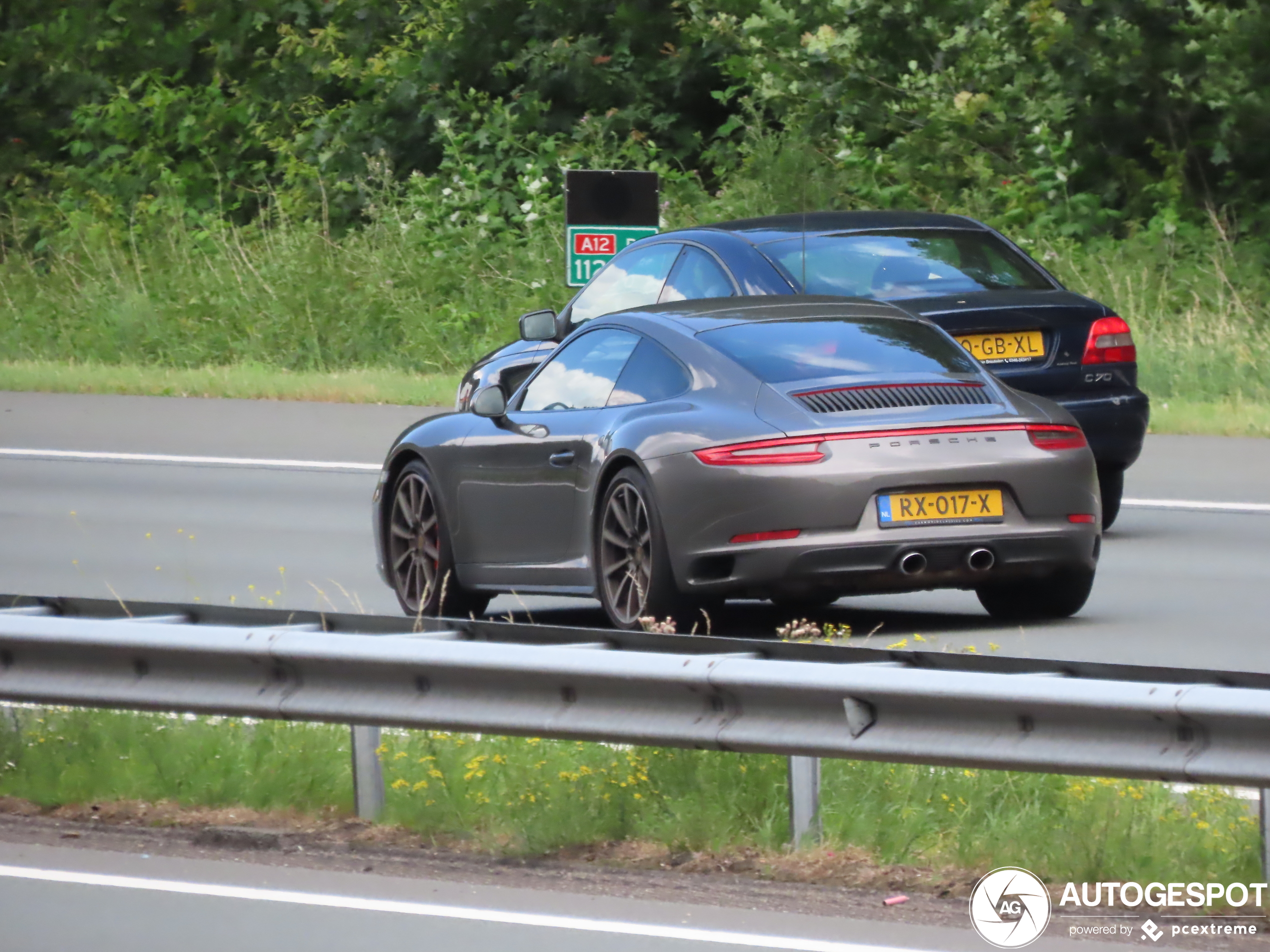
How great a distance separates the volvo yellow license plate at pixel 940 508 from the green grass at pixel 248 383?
1169 cm

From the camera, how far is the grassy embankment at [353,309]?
21906 mm

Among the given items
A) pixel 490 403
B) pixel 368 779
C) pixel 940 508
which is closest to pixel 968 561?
pixel 940 508

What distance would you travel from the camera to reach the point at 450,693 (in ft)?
21.6

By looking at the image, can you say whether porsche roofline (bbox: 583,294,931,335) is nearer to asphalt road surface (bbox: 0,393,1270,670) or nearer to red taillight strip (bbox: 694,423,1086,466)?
red taillight strip (bbox: 694,423,1086,466)

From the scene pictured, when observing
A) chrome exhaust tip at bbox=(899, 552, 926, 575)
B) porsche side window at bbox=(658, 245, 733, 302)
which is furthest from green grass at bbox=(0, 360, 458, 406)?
chrome exhaust tip at bbox=(899, 552, 926, 575)

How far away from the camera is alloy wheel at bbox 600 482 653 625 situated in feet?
31.2

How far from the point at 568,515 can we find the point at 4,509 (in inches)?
261

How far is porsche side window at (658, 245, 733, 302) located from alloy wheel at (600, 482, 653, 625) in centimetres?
291

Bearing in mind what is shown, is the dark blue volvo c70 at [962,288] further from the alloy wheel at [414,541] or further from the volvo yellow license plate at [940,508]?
the volvo yellow license plate at [940,508]

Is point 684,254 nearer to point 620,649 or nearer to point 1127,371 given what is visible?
point 1127,371

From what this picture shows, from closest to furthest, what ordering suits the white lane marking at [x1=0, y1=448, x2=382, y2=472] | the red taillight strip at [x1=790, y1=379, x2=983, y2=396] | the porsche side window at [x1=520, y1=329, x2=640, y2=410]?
A: the red taillight strip at [x1=790, y1=379, x2=983, y2=396] → the porsche side window at [x1=520, y1=329, x2=640, y2=410] → the white lane marking at [x1=0, y1=448, x2=382, y2=472]

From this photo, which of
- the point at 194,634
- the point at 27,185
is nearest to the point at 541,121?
the point at 27,185

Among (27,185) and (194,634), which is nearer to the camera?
(194,634)

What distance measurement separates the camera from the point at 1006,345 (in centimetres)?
1214
